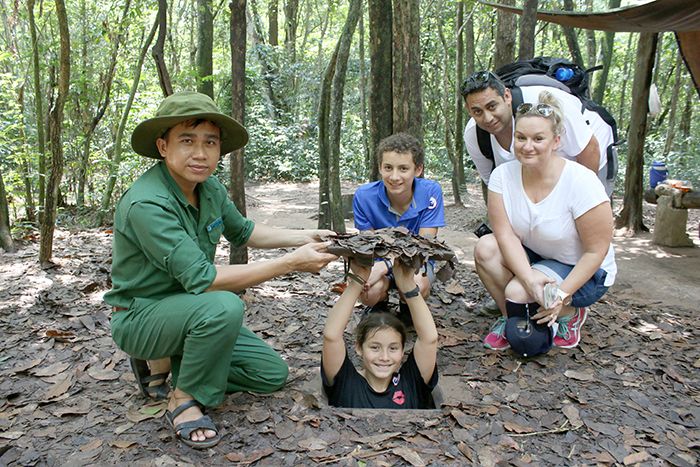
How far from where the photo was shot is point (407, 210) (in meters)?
3.54

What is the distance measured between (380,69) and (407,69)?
41cm

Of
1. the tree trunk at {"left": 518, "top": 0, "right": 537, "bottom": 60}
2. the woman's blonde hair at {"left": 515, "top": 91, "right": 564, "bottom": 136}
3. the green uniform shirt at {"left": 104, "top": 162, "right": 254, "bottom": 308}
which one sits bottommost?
the green uniform shirt at {"left": 104, "top": 162, "right": 254, "bottom": 308}

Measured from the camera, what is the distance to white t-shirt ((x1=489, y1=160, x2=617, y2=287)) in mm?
3148

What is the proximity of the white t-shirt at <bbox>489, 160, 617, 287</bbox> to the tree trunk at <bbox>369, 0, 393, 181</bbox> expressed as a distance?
155 centimetres

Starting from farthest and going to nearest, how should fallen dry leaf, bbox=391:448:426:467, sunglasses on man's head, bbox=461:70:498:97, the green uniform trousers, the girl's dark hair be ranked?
1. sunglasses on man's head, bbox=461:70:498:97
2. the girl's dark hair
3. the green uniform trousers
4. fallen dry leaf, bbox=391:448:426:467

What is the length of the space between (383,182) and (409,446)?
1.69m

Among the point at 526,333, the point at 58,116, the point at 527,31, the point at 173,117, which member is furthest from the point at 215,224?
the point at 527,31

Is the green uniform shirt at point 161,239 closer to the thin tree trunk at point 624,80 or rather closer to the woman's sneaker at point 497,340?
the woman's sneaker at point 497,340

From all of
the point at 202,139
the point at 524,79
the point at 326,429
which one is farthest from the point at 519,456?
the point at 524,79

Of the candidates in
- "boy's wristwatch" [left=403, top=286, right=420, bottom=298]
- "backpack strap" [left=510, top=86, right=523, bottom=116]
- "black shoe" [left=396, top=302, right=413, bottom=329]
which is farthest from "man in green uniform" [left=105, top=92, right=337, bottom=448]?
"backpack strap" [left=510, top=86, right=523, bottom=116]

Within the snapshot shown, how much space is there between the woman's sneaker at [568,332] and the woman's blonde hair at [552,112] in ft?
3.86

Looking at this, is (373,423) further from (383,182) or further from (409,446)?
(383,182)

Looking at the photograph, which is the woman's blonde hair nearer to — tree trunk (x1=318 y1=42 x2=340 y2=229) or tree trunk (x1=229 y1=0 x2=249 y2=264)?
tree trunk (x1=229 y1=0 x2=249 y2=264)

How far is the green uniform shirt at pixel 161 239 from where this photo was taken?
237 centimetres
